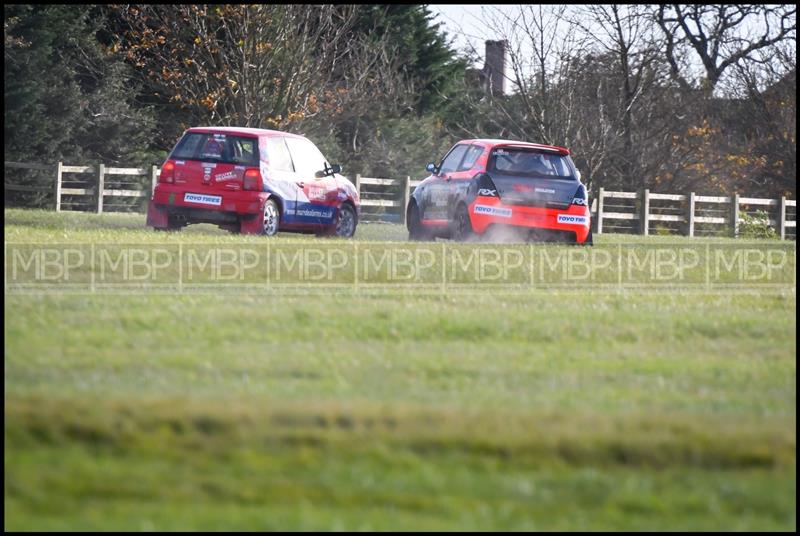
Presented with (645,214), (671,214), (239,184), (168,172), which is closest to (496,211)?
(239,184)

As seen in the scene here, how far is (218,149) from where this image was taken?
2064cm

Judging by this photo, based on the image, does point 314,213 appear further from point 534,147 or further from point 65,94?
point 65,94

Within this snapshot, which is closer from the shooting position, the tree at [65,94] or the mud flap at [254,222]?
the mud flap at [254,222]

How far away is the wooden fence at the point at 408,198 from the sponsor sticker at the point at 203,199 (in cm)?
1484

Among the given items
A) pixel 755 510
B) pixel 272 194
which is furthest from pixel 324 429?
pixel 272 194

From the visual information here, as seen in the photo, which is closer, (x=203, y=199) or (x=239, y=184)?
(x=239, y=184)

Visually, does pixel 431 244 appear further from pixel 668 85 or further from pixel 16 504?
pixel 668 85

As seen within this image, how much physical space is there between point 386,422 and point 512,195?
12.0m

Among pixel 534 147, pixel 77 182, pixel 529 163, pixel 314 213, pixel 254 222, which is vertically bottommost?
pixel 254 222

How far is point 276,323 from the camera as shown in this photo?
40.3 feet

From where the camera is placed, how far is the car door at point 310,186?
21.3 meters

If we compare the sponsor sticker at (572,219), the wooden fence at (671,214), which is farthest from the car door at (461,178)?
the wooden fence at (671,214)

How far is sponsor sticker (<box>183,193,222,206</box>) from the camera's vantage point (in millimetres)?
20266

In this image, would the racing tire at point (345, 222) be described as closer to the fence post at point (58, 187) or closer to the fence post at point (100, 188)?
the fence post at point (100, 188)
